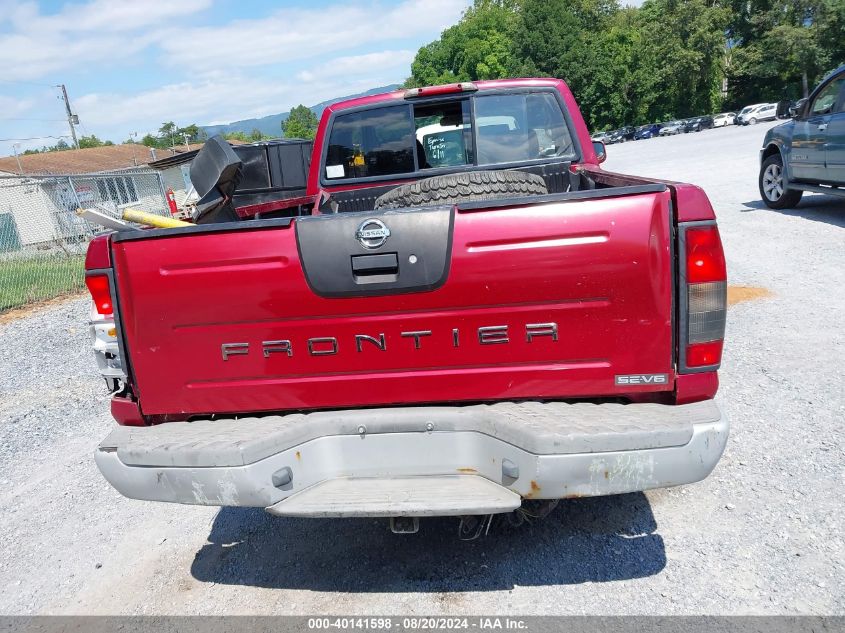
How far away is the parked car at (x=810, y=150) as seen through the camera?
8516 mm

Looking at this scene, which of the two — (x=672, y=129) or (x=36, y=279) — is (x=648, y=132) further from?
(x=36, y=279)

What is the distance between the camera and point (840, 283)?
6543 mm

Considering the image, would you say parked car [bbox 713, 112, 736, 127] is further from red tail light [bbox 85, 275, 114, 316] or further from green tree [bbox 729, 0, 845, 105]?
red tail light [bbox 85, 275, 114, 316]

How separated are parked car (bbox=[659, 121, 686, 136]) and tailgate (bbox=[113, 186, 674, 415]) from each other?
182 feet

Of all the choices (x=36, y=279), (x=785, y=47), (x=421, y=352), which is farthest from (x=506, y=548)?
(x=785, y=47)

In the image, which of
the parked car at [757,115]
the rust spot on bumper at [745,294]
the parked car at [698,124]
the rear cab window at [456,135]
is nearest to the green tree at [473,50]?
the parked car at [698,124]

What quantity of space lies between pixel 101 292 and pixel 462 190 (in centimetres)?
171

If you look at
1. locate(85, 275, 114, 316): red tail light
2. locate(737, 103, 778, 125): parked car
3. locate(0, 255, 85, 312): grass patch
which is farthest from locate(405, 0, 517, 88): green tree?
locate(85, 275, 114, 316): red tail light

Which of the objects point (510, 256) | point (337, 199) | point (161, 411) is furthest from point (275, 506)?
point (337, 199)

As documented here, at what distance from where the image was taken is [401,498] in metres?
2.42

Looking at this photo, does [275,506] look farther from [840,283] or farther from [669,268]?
[840,283]

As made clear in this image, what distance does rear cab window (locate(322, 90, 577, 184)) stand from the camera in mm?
4258

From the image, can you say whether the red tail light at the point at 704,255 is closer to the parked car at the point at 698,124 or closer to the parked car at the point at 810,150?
the parked car at the point at 810,150

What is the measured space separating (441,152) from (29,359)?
6.06 m
